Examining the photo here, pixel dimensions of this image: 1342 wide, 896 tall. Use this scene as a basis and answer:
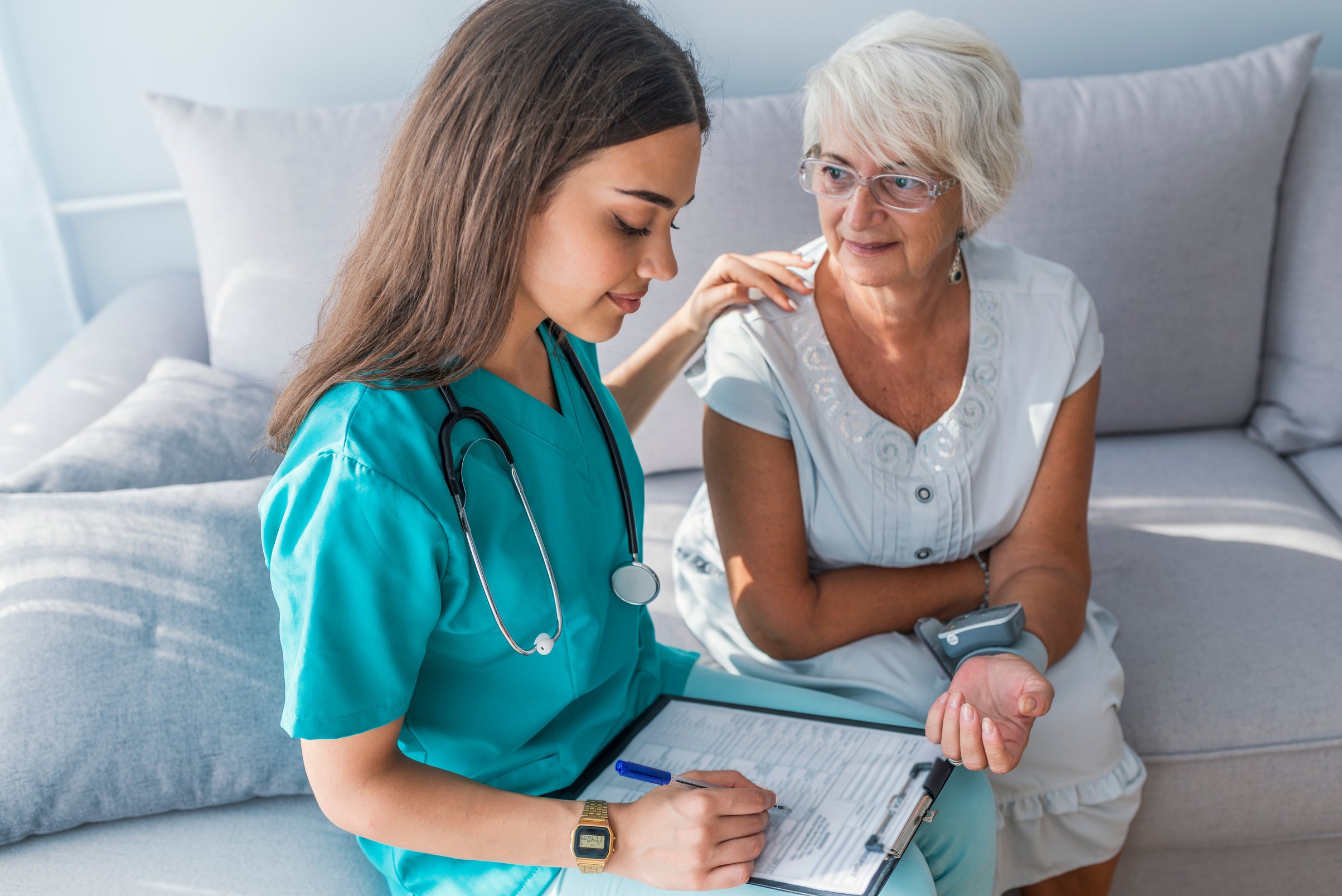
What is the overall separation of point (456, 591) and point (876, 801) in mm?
476

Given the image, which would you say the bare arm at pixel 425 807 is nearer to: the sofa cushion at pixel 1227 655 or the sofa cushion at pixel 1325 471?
the sofa cushion at pixel 1227 655

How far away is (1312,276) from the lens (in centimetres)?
202

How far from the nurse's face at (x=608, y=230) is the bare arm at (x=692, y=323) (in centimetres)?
47

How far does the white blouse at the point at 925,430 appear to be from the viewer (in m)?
1.45

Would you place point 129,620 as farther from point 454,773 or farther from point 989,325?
point 989,325

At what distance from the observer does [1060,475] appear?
58.3 inches

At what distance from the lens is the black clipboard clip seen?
1.02 m

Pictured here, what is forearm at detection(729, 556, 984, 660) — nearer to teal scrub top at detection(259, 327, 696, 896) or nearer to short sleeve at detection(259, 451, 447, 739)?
teal scrub top at detection(259, 327, 696, 896)

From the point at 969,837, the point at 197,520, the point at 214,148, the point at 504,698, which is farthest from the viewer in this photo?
the point at 214,148

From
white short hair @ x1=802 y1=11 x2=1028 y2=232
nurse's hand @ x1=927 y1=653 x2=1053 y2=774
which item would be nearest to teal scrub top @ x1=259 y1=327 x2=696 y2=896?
nurse's hand @ x1=927 y1=653 x2=1053 y2=774

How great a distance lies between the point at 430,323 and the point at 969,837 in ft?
2.68

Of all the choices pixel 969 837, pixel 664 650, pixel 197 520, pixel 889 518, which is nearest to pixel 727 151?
pixel 889 518

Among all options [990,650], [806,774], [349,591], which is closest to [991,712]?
[990,650]

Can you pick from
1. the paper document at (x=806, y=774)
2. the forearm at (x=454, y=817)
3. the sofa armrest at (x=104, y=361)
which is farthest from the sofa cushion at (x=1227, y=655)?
the sofa armrest at (x=104, y=361)
